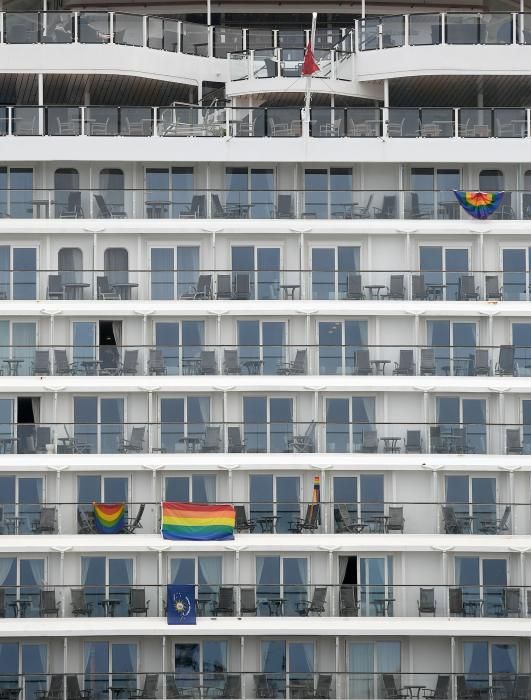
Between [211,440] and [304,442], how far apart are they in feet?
8.20

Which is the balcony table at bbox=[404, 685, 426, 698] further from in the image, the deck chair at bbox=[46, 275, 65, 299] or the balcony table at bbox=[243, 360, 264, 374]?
the deck chair at bbox=[46, 275, 65, 299]

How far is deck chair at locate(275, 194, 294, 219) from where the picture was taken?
56.6 metres

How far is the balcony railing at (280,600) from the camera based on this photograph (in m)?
53.7

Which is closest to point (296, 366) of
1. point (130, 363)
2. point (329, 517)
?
point (329, 517)

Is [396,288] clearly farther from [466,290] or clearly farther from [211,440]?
[211,440]

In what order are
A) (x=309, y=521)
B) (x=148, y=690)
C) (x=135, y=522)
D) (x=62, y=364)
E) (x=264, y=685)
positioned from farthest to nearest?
(x=62, y=364) → (x=135, y=522) → (x=309, y=521) → (x=264, y=685) → (x=148, y=690)

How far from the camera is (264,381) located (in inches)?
2163

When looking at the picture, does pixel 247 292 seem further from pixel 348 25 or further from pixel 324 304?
pixel 348 25

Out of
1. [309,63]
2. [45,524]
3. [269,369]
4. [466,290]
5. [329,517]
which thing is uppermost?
[309,63]

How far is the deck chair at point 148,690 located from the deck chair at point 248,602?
9.35 feet

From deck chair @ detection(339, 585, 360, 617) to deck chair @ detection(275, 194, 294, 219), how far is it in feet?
34.3

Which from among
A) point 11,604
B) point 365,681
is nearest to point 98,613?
point 11,604

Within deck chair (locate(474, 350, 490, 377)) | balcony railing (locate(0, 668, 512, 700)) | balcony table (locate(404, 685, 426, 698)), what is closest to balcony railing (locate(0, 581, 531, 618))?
balcony railing (locate(0, 668, 512, 700))

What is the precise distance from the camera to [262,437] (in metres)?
55.1
